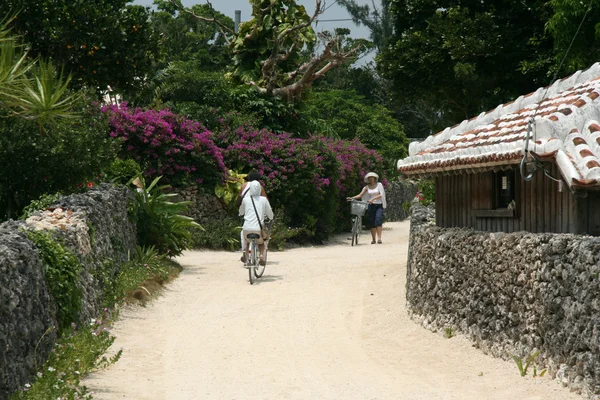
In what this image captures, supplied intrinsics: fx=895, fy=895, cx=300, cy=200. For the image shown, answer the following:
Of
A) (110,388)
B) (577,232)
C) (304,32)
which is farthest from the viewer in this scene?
(304,32)

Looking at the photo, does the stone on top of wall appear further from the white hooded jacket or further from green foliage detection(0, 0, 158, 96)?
green foliage detection(0, 0, 158, 96)

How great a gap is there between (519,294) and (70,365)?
4.53 meters

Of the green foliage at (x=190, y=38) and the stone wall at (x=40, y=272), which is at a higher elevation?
the green foliage at (x=190, y=38)

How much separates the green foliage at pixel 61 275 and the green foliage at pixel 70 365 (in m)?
0.19

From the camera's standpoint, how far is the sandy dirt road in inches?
334

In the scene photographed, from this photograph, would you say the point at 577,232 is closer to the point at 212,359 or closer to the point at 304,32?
the point at 212,359

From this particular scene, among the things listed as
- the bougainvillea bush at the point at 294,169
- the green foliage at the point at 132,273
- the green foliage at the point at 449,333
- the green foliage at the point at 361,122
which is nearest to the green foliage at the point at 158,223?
the green foliage at the point at 132,273

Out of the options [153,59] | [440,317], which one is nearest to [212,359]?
[440,317]

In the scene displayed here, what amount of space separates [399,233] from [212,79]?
7.44m

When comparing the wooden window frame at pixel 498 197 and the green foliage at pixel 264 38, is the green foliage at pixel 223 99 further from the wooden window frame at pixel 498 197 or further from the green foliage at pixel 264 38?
the wooden window frame at pixel 498 197

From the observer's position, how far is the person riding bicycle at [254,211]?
15.3 meters

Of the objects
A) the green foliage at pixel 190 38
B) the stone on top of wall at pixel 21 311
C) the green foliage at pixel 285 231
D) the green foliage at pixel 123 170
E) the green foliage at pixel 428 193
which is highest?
the green foliage at pixel 190 38

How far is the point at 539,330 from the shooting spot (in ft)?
28.7

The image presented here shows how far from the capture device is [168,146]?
70.1 ft
